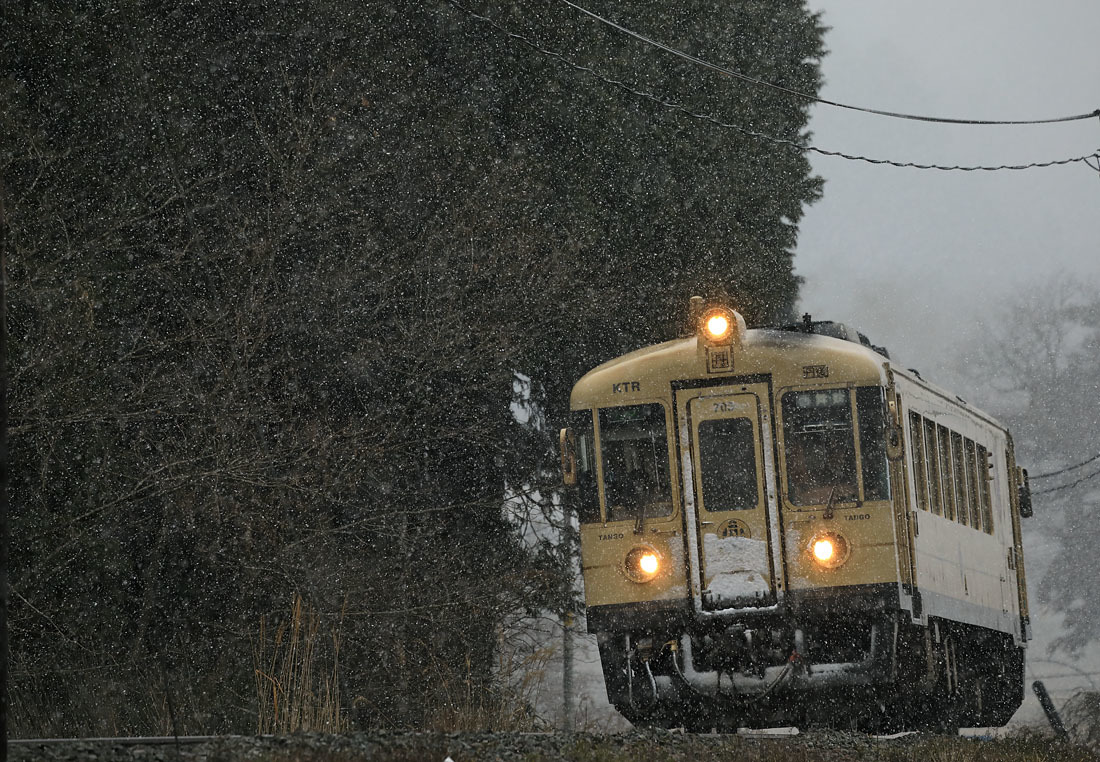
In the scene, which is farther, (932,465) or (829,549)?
(932,465)

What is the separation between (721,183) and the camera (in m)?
19.6

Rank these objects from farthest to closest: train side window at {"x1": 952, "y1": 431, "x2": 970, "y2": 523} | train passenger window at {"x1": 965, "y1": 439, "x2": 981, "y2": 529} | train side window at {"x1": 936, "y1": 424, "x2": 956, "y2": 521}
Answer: train passenger window at {"x1": 965, "y1": 439, "x2": 981, "y2": 529}, train side window at {"x1": 952, "y1": 431, "x2": 970, "y2": 523}, train side window at {"x1": 936, "y1": 424, "x2": 956, "y2": 521}

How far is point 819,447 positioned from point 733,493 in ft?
2.32

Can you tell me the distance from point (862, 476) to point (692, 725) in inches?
93.4

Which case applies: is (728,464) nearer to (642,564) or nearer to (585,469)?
(642,564)

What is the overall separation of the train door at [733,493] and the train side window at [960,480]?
2.66m

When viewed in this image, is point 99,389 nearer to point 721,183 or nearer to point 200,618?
point 200,618

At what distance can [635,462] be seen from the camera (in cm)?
1111

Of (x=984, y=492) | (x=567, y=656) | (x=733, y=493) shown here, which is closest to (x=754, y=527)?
(x=733, y=493)

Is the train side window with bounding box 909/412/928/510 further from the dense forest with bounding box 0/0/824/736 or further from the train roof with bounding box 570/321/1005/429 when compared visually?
the dense forest with bounding box 0/0/824/736

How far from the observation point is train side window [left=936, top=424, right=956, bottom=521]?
12.1 metres

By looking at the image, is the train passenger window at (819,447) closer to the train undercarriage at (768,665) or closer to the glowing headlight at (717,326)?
the glowing headlight at (717,326)

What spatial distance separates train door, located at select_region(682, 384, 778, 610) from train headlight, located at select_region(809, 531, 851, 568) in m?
Result: 0.32

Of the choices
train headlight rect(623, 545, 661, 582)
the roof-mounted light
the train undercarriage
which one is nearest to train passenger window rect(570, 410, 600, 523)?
train headlight rect(623, 545, 661, 582)
